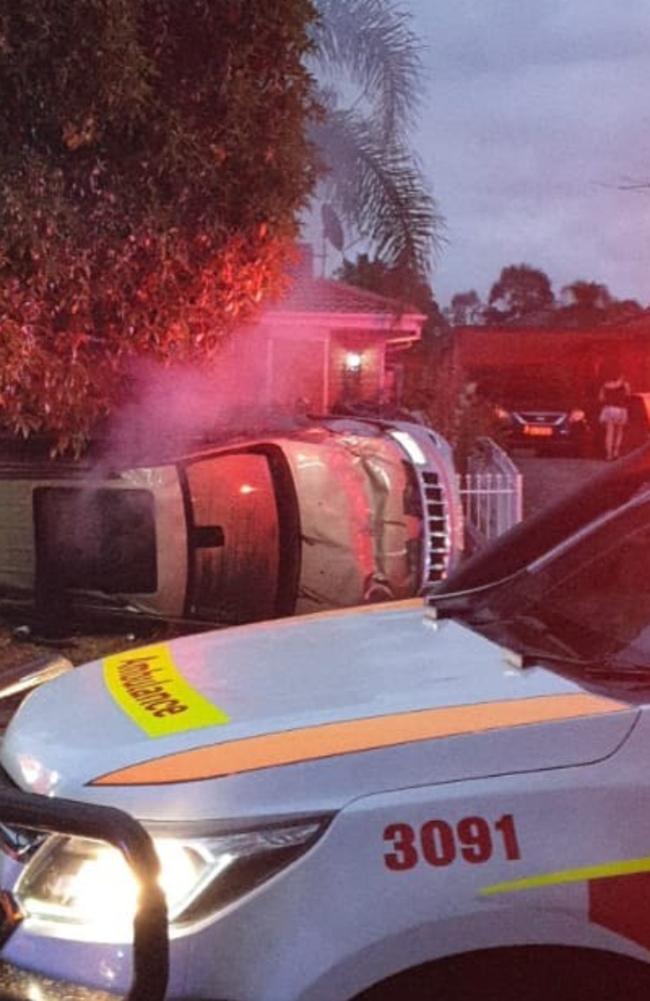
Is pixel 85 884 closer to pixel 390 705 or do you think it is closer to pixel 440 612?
pixel 390 705

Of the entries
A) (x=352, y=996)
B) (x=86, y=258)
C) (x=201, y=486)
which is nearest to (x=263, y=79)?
(x=86, y=258)

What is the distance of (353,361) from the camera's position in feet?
68.9

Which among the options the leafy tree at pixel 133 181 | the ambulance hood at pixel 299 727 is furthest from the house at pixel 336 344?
the ambulance hood at pixel 299 727

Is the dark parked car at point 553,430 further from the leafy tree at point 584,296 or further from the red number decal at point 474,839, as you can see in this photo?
the red number decal at point 474,839

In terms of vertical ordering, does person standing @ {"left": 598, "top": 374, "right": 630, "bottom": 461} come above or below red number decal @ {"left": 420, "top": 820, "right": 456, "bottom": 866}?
above

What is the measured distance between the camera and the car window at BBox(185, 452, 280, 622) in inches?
367

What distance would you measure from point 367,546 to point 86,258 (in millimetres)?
2590

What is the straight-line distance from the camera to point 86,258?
25.9ft

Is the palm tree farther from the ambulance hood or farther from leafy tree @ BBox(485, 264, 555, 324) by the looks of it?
leafy tree @ BBox(485, 264, 555, 324)

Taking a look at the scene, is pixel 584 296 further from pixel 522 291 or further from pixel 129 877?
pixel 129 877

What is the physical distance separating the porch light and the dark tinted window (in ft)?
39.0

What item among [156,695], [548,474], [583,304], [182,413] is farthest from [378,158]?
[583,304]

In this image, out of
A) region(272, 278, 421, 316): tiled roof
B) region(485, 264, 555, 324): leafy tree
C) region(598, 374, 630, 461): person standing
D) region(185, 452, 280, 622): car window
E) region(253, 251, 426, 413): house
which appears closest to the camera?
region(598, 374, 630, 461): person standing

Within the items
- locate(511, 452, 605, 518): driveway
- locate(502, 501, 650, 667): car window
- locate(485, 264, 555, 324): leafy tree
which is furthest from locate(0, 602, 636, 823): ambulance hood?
locate(485, 264, 555, 324): leafy tree
